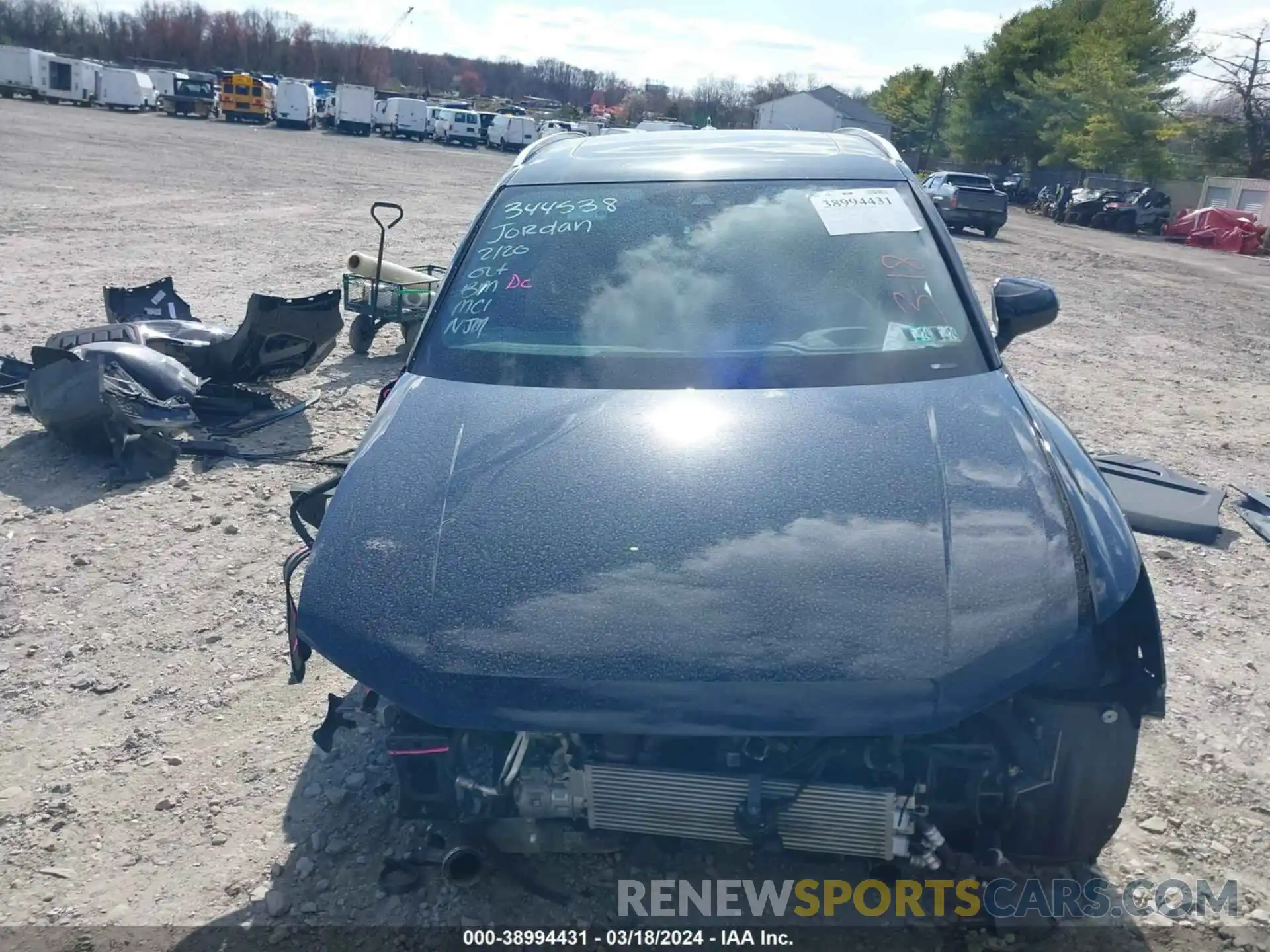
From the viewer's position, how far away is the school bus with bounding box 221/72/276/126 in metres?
50.3

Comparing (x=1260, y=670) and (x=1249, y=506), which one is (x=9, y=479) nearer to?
(x=1260, y=670)

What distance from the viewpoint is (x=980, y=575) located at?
6.98 feet

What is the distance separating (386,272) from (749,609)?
21.5ft

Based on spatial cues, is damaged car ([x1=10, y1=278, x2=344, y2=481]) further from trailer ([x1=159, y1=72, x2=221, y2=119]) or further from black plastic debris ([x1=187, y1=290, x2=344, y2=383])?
trailer ([x1=159, y1=72, x2=221, y2=119])

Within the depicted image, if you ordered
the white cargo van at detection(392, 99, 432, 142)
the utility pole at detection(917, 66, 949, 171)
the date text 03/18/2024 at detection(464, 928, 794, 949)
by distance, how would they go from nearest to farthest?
the date text 03/18/2024 at detection(464, 928, 794, 949), the white cargo van at detection(392, 99, 432, 142), the utility pole at detection(917, 66, 949, 171)

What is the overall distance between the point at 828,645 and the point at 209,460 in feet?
14.8

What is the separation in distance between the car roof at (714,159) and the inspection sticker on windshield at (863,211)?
10cm

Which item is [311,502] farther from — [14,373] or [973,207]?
[973,207]

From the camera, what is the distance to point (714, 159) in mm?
3797

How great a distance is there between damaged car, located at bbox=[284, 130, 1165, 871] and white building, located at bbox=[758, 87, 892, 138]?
72.4m

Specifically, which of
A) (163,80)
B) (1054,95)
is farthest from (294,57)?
(1054,95)

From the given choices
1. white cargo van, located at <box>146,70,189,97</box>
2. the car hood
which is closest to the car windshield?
the car hood

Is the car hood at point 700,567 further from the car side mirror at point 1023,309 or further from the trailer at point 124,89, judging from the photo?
the trailer at point 124,89

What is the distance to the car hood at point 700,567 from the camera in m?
1.98
